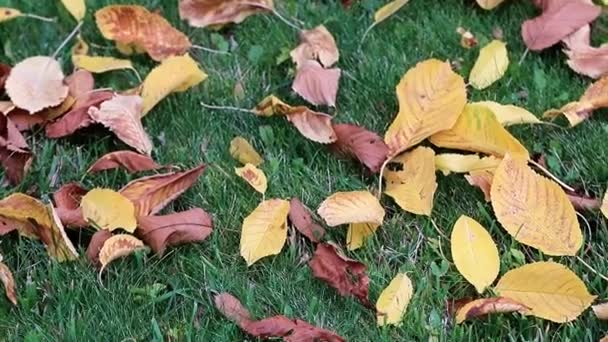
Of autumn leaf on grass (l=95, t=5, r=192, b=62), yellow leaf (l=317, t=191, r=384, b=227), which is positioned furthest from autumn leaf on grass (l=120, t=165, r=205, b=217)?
autumn leaf on grass (l=95, t=5, r=192, b=62)

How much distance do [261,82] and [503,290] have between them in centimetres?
89

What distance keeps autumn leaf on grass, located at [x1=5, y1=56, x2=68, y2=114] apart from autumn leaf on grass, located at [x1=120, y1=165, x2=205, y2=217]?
38 cm

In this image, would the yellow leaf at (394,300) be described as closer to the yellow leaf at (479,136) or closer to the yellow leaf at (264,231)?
the yellow leaf at (264,231)

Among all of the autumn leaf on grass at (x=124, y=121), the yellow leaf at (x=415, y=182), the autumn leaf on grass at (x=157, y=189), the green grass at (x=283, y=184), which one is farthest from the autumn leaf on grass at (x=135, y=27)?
the yellow leaf at (x=415, y=182)

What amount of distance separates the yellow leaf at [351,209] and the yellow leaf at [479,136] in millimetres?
235

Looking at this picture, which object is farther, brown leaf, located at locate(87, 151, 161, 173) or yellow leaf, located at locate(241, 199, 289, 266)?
brown leaf, located at locate(87, 151, 161, 173)

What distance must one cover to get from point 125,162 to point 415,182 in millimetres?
604

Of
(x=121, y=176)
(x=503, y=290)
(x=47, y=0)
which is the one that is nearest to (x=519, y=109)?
(x=503, y=290)

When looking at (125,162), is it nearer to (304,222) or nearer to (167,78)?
(167,78)

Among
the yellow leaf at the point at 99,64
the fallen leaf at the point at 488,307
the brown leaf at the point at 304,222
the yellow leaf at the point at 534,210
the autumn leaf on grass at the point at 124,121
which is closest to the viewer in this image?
the fallen leaf at the point at 488,307

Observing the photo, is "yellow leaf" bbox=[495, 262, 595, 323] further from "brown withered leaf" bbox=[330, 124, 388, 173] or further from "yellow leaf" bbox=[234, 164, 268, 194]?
→ "yellow leaf" bbox=[234, 164, 268, 194]

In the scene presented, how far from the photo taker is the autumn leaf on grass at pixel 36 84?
2146 mm

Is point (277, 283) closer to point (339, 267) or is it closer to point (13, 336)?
point (339, 267)

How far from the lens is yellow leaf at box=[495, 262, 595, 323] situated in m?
1.60
